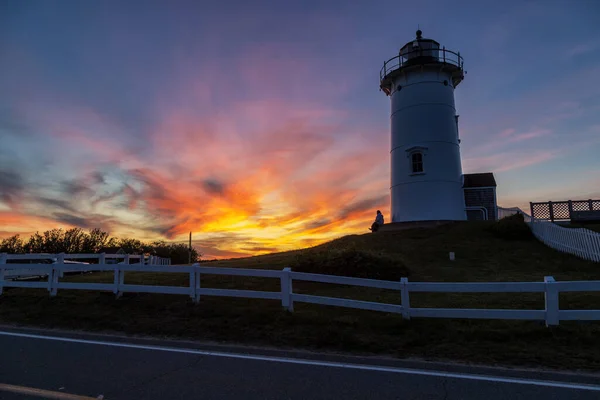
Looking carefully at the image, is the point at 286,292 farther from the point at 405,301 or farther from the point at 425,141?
the point at 425,141

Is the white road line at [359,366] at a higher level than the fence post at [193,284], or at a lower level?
lower

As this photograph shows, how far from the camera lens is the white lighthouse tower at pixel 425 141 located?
32.5 meters

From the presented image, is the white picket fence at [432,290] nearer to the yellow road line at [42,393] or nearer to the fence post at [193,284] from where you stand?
the fence post at [193,284]

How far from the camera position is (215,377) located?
233 inches

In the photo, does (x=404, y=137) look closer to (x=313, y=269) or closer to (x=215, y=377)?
(x=313, y=269)

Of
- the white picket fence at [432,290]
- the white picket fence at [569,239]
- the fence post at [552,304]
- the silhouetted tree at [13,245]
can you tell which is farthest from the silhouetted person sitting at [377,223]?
the silhouetted tree at [13,245]

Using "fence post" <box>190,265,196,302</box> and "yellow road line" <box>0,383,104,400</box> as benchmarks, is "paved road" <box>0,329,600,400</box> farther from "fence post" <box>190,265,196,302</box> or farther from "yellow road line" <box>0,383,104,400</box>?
"fence post" <box>190,265,196,302</box>

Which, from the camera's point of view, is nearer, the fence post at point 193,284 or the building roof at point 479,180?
the fence post at point 193,284

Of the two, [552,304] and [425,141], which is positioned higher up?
[425,141]

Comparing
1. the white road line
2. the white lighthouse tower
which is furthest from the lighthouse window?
the white road line

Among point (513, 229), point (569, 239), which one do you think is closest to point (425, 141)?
point (513, 229)

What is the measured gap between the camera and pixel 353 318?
9.66m

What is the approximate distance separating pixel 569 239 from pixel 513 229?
198 inches

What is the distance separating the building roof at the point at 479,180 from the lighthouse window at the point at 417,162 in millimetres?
5322
